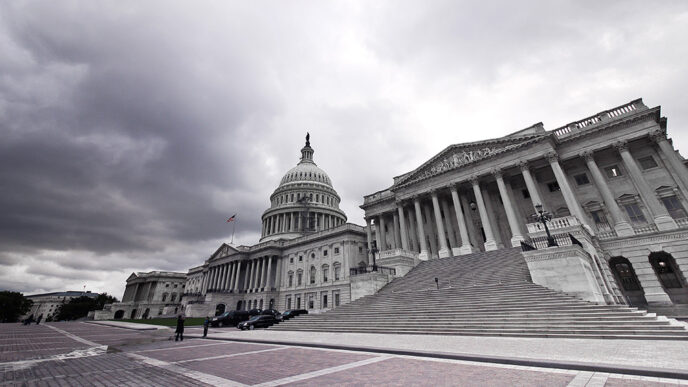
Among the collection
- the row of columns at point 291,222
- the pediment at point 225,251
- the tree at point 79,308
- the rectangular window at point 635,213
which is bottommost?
the tree at point 79,308

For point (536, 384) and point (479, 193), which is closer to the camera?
point (536, 384)

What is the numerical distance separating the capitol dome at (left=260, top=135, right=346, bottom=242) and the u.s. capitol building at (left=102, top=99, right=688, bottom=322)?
29.3m

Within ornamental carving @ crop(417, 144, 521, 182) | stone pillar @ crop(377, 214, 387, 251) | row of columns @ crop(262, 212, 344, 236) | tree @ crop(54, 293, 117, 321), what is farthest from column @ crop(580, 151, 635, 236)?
tree @ crop(54, 293, 117, 321)

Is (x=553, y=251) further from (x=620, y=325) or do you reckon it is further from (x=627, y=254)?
(x=627, y=254)

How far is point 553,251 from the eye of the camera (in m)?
17.4

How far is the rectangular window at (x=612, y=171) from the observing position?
2872 cm

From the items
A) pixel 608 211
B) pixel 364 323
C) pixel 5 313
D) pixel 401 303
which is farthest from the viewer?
pixel 5 313

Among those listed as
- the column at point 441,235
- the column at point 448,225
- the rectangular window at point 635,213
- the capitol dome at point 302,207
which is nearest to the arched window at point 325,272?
the capitol dome at point 302,207

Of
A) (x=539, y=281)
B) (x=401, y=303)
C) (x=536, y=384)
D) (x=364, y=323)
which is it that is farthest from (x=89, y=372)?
(x=539, y=281)

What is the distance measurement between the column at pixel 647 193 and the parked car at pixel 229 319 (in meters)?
41.9

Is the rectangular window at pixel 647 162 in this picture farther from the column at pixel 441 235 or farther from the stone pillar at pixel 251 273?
the stone pillar at pixel 251 273

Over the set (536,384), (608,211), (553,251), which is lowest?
(536,384)

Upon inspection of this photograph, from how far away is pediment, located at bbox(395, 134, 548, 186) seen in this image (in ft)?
104

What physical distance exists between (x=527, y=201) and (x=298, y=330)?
29376mm
